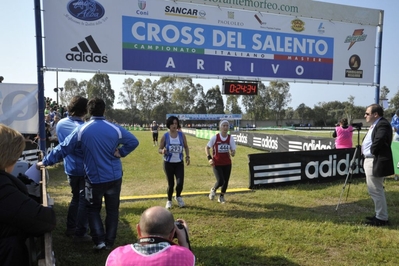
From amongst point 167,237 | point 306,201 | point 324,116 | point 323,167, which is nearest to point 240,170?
point 323,167

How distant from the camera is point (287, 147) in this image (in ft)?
50.4

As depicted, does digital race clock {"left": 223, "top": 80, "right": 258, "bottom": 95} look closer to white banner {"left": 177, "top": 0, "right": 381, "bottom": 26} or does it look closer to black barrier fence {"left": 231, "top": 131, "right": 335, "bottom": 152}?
white banner {"left": 177, "top": 0, "right": 381, "bottom": 26}

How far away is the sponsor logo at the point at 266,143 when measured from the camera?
17.0m

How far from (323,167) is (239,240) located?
4950 mm

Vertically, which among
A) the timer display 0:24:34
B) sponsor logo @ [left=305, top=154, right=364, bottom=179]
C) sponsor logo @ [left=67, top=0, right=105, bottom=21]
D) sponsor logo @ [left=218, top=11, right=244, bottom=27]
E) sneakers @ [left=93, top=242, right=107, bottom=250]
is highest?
sponsor logo @ [left=218, top=11, right=244, bottom=27]

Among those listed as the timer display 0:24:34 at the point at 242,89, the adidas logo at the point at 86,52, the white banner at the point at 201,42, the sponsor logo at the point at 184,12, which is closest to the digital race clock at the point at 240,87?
the timer display 0:24:34 at the point at 242,89

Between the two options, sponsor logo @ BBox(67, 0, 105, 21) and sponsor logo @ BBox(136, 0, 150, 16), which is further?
sponsor logo @ BBox(136, 0, 150, 16)

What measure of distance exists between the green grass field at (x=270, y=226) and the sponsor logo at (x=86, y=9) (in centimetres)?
413

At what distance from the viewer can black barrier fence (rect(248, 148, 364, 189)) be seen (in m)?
7.72

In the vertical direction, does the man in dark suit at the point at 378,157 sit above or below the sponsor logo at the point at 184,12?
below

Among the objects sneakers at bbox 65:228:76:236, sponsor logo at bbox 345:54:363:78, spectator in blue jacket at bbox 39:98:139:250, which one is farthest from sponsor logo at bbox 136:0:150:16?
sponsor logo at bbox 345:54:363:78

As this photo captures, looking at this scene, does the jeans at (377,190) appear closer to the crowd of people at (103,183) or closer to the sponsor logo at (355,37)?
the crowd of people at (103,183)

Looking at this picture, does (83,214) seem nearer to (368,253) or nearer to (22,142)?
(22,142)

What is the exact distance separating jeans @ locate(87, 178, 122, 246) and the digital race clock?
5262 mm
